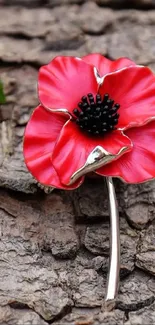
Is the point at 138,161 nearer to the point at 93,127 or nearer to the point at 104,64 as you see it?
the point at 93,127

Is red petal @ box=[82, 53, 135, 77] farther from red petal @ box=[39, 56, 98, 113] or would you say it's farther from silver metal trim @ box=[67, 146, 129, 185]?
silver metal trim @ box=[67, 146, 129, 185]

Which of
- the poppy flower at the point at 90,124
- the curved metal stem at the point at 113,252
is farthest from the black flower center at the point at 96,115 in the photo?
the curved metal stem at the point at 113,252

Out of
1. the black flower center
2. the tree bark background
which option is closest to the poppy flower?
the black flower center

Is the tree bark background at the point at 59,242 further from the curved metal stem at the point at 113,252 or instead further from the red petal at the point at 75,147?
the red petal at the point at 75,147

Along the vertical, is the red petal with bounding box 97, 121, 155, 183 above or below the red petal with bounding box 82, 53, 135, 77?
below

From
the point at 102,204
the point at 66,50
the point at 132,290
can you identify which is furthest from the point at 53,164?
the point at 66,50

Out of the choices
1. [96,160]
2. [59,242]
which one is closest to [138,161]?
[96,160]
